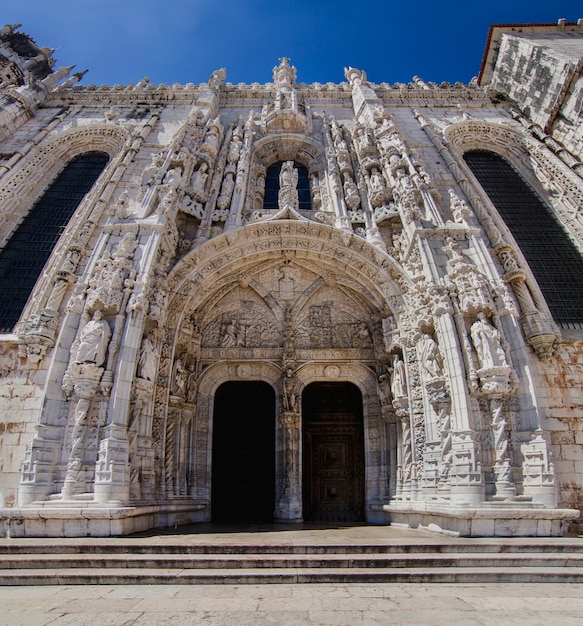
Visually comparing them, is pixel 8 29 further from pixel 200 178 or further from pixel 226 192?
pixel 226 192

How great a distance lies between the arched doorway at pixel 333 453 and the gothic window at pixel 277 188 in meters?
6.23

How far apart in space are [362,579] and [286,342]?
715 cm

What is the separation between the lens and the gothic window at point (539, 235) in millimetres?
11383

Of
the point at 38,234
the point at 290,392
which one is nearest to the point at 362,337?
the point at 290,392

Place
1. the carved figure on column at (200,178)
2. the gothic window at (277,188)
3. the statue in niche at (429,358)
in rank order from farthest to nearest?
the gothic window at (277,188) < the carved figure on column at (200,178) < the statue in niche at (429,358)

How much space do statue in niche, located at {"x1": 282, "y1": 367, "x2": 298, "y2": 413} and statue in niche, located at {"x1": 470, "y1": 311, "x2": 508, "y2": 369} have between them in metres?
4.71

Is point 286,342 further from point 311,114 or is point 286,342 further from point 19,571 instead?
point 311,114

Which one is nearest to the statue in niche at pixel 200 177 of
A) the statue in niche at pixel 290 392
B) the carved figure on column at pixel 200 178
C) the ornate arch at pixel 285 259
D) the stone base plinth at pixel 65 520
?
the carved figure on column at pixel 200 178

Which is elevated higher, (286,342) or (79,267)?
(79,267)

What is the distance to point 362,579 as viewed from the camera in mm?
5121

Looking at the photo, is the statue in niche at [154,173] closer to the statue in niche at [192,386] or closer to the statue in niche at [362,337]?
the statue in niche at [192,386]

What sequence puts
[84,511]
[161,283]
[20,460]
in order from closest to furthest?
[84,511], [20,460], [161,283]

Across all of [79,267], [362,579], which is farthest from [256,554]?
[79,267]

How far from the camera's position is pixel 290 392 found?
1138 cm
